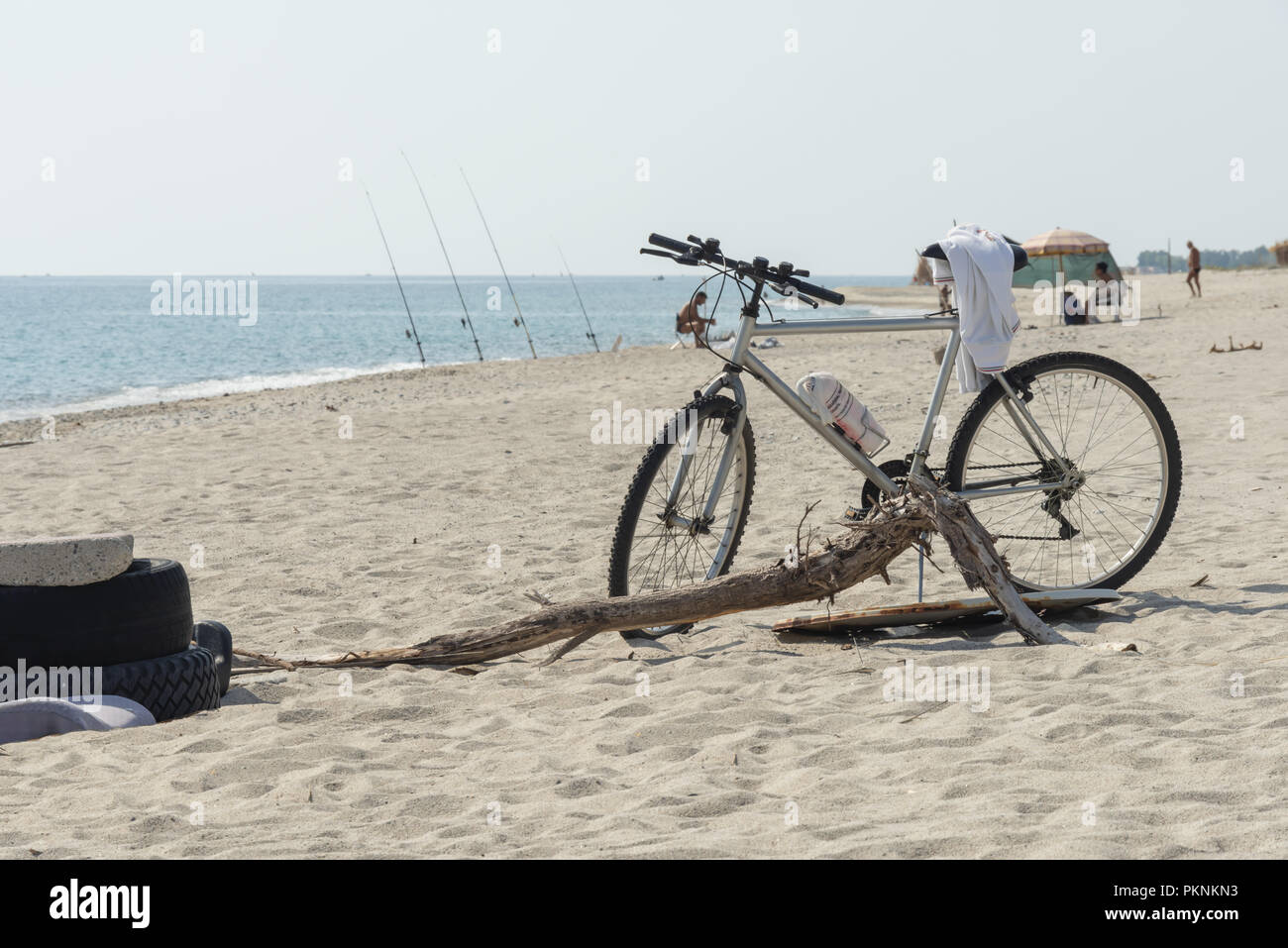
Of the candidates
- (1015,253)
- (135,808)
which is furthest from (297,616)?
(1015,253)

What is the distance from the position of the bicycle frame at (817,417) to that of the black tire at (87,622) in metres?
2.02

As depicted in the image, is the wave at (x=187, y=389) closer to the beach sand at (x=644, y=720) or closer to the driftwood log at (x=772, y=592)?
the beach sand at (x=644, y=720)

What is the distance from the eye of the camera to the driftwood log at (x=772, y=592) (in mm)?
4492

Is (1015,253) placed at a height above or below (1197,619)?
above

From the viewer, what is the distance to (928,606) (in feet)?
15.6

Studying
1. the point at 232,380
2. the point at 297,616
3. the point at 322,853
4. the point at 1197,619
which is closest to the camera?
the point at 322,853

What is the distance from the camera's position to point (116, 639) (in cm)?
417

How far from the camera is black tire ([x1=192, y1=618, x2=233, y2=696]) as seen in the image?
4.49m
